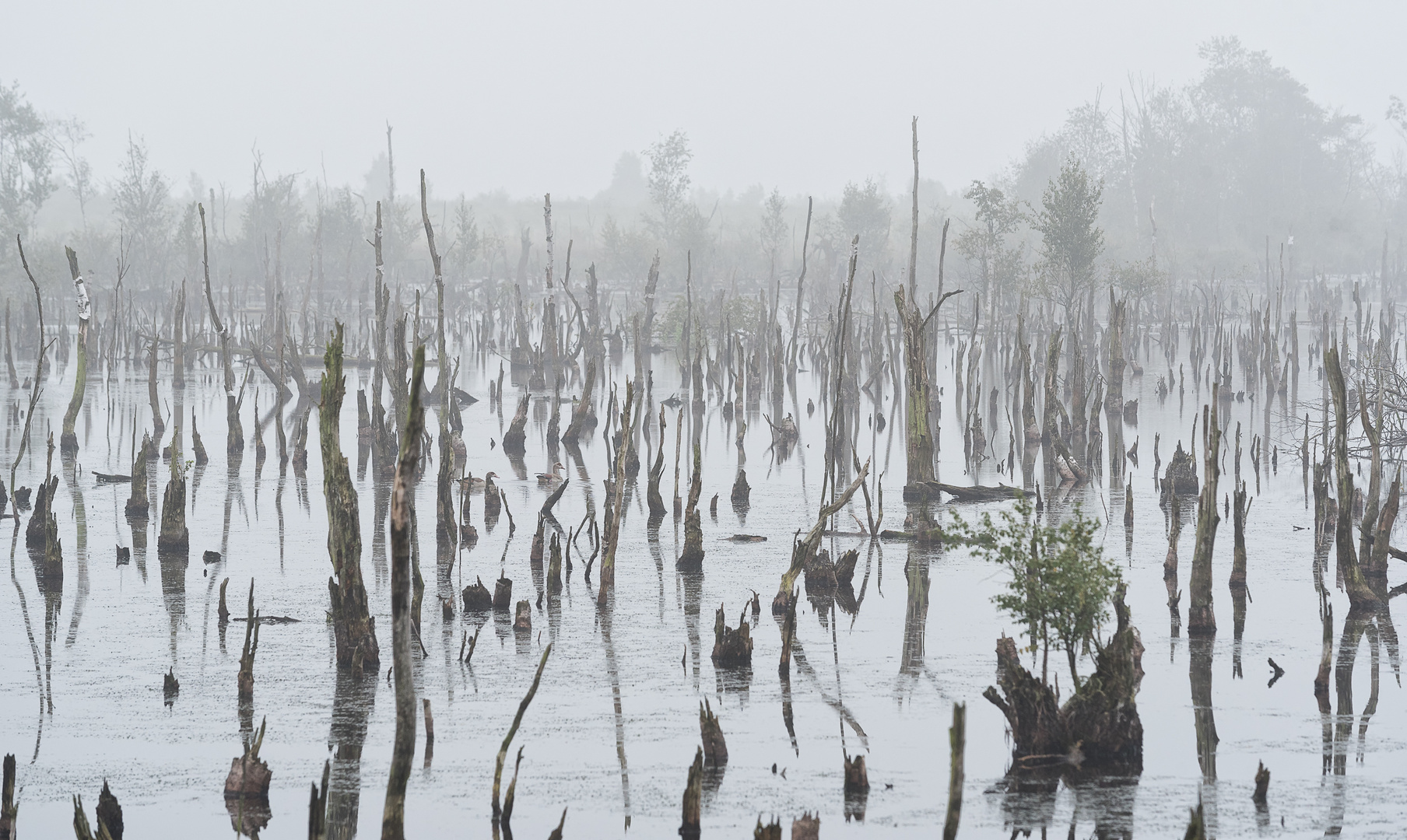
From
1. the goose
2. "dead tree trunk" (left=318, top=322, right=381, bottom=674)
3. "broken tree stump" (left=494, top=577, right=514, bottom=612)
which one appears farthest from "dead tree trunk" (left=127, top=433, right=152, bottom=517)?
"dead tree trunk" (left=318, top=322, right=381, bottom=674)

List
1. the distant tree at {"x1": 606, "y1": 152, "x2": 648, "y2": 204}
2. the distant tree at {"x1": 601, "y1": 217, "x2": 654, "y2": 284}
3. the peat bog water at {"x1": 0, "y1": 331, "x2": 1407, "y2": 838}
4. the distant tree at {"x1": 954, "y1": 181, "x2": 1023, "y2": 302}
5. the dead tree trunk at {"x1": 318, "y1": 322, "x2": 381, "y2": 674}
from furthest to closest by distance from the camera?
the distant tree at {"x1": 606, "y1": 152, "x2": 648, "y2": 204}
the distant tree at {"x1": 601, "y1": 217, "x2": 654, "y2": 284}
the distant tree at {"x1": 954, "y1": 181, "x2": 1023, "y2": 302}
the dead tree trunk at {"x1": 318, "y1": 322, "x2": 381, "y2": 674}
the peat bog water at {"x1": 0, "y1": 331, "x2": 1407, "y2": 838}

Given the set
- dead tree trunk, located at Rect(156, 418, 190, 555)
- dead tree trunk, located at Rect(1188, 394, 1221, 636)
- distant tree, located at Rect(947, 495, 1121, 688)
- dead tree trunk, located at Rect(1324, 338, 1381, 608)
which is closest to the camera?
distant tree, located at Rect(947, 495, 1121, 688)

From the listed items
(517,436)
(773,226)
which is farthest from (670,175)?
(517,436)

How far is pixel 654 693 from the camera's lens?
794cm

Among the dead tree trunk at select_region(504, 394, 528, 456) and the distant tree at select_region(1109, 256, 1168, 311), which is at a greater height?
the distant tree at select_region(1109, 256, 1168, 311)

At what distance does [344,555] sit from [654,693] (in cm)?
198

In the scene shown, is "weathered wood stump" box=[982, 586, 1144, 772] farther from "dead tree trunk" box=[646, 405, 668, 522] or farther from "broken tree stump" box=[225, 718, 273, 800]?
"dead tree trunk" box=[646, 405, 668, 522]

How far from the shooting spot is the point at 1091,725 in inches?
264

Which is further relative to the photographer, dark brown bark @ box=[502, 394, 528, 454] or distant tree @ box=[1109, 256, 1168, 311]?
distant tree @ box=[1109, 256, 1168, 311]

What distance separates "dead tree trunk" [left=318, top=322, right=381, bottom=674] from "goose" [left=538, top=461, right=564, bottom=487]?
26.0ft

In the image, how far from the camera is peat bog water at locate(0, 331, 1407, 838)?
20.3ft

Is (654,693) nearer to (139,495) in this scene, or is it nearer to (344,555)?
(344,555)

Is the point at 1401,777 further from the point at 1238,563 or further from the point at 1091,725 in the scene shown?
the point at 1238,563

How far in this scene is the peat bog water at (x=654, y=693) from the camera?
6191 mm
